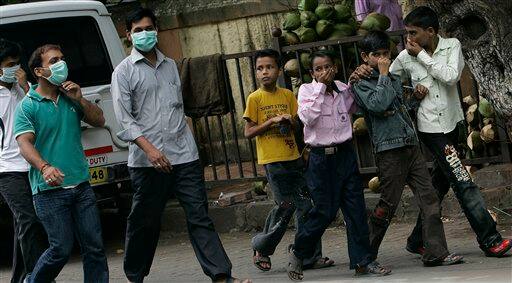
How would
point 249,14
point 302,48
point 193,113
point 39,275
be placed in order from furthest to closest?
point 249,14, point 193,113, point 302,48, point 39,275

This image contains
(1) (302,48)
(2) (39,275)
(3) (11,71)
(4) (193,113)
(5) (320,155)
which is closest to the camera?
(2) (39,275)

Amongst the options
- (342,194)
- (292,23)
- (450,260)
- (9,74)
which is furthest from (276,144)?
(292,23)

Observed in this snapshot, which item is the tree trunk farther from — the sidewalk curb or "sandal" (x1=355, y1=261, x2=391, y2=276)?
the sidewalk curb

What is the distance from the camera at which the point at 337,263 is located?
29.8 ft

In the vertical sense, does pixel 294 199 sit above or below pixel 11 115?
below

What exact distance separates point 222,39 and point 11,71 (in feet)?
18.2

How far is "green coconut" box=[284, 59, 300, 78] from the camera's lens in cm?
1067

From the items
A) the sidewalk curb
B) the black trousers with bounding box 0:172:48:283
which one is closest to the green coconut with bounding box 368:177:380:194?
the sidewalk curb

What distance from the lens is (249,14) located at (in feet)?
46.1

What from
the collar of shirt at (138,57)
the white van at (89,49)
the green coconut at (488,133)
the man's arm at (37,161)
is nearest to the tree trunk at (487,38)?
the green coconut at (488,133)

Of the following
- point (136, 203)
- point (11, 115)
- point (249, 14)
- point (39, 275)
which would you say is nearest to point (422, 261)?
point (136, 203)

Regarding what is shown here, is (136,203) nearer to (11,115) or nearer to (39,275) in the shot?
(39,275)

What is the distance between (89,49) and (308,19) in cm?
200

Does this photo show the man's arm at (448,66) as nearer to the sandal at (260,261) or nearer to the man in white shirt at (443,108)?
the man in white shirt at (443,108)
